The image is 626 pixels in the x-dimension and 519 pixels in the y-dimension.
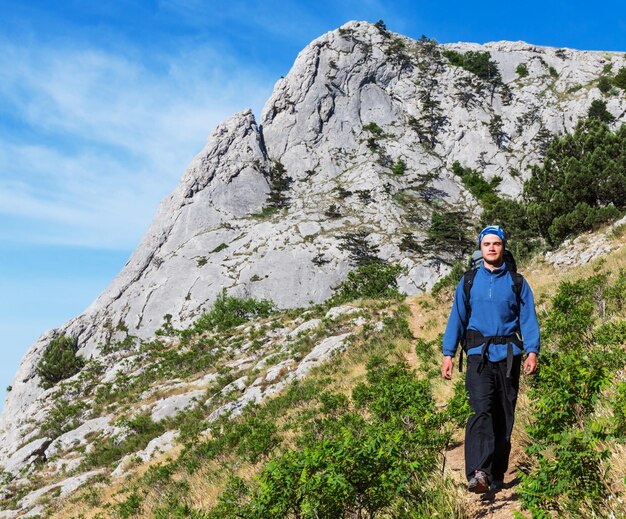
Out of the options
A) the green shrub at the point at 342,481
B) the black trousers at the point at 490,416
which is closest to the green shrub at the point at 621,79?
the black trousers at the point at 490,416

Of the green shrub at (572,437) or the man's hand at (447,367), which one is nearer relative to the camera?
the green shrub at (572,437)

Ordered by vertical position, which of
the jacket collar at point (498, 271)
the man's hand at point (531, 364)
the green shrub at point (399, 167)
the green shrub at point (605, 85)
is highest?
the green shrub at point (605, 85)

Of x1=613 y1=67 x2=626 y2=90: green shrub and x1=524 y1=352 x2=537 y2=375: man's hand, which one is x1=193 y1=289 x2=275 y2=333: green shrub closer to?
x1=524 y1=352 x2=537 y2=375: man's hand

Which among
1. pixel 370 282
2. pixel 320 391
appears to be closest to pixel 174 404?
pixel 320 391

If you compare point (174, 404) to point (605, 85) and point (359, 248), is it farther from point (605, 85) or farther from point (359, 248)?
point (605, 85)

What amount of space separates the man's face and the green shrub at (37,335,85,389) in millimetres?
56650

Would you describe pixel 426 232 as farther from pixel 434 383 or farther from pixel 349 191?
pixel 434 383

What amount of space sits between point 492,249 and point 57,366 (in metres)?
57.7

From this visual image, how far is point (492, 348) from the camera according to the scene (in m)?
4.46

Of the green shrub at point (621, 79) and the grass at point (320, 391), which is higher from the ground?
the green shrub at point (621, 79)

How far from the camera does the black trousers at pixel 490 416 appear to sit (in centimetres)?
423

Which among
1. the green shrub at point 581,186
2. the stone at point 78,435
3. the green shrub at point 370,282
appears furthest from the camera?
the green shrub at point 370,282

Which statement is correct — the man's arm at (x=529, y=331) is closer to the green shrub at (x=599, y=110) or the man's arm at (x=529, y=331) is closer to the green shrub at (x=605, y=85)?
the green shrub at (x=599, y=110)

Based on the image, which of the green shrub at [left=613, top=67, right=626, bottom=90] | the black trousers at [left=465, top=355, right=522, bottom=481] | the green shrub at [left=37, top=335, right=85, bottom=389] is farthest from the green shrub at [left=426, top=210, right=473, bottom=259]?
the black trousers at [left=465, top=355, right=522, bottom=481]
